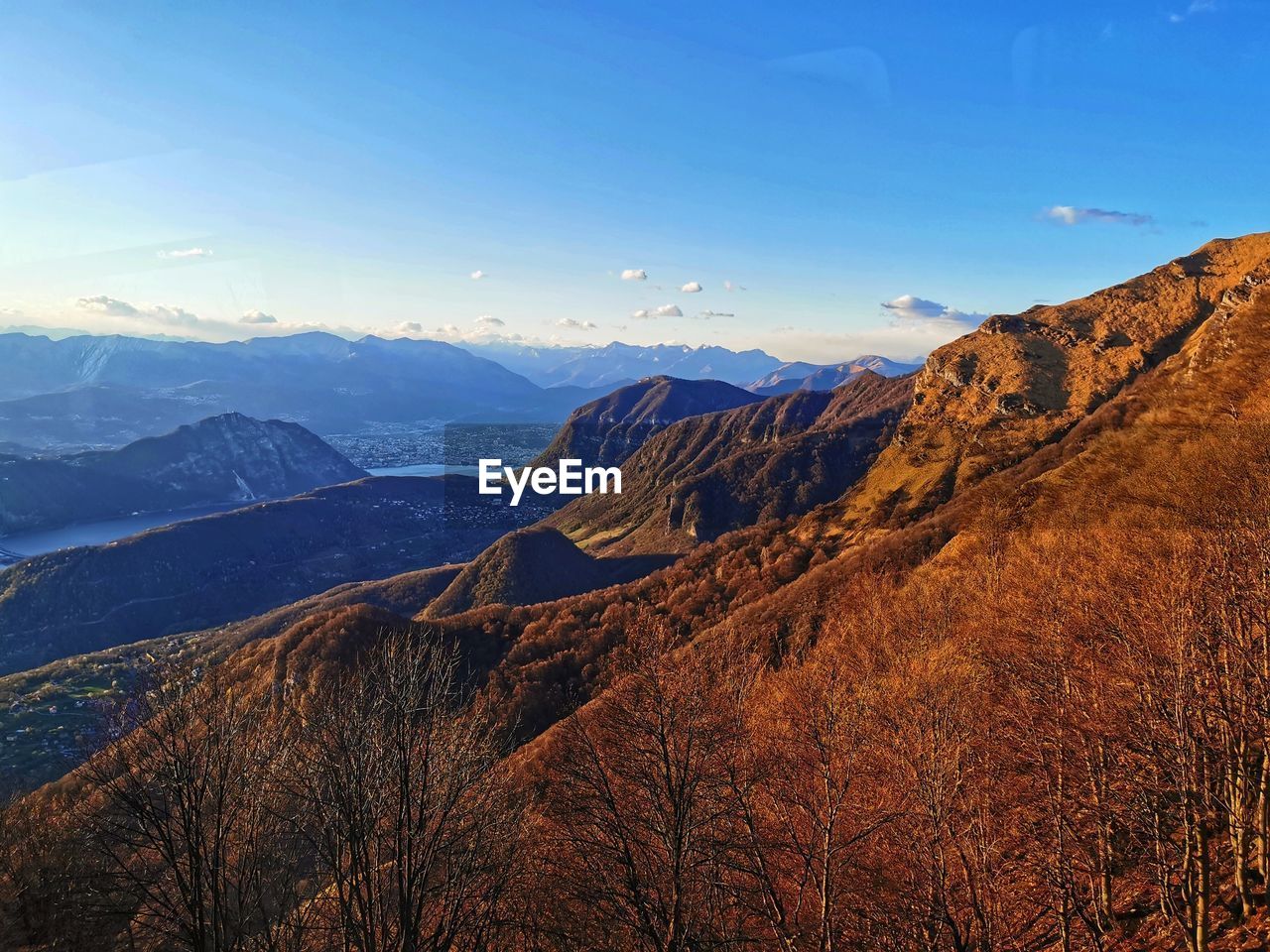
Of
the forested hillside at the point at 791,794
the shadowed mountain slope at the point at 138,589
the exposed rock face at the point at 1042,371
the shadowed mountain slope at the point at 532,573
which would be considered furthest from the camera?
the shadowed mountain slope at the point at 138,589

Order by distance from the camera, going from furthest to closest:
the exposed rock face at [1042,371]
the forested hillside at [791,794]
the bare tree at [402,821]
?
1. the exposed rock face at [1042,371]
2. the forested hillside at [791,794]
3. the bare tree at [402,821]

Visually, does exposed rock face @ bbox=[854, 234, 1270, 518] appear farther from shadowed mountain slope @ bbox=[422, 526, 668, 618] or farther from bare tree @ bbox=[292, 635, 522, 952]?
bare tree @ bbox=[292, 635, 522, 952]

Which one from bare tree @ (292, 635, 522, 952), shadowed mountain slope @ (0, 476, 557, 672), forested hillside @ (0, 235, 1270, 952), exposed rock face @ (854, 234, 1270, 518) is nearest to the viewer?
bare tree @ (292, 635, 522, 952)

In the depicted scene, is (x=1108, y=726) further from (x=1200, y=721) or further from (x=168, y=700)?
(x=168, y=700)

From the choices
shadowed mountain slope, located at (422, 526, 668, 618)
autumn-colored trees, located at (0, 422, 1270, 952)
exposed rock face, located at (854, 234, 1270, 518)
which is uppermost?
exposed rock face, located at (854, 234, 1270, 518)

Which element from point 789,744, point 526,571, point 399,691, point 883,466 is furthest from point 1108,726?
point 526,571

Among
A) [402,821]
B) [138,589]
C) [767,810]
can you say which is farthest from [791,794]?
[138,589]

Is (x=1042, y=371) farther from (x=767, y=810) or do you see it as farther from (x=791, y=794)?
(x=791, y=794)

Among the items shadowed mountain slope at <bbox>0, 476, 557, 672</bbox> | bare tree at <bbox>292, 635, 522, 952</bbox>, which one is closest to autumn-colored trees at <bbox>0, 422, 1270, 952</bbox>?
bare tree at <bbox>292, 635, 522, 952</bbox>

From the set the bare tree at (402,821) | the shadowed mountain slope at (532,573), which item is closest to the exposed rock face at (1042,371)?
the shadowed mountain slope at (532,573)

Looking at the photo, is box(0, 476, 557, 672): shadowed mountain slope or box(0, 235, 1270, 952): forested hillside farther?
box(0, 476, 557, 672): shadowed mountain slope

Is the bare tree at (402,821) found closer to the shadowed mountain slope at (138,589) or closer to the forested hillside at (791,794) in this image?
the forested hillside at (791,794)
